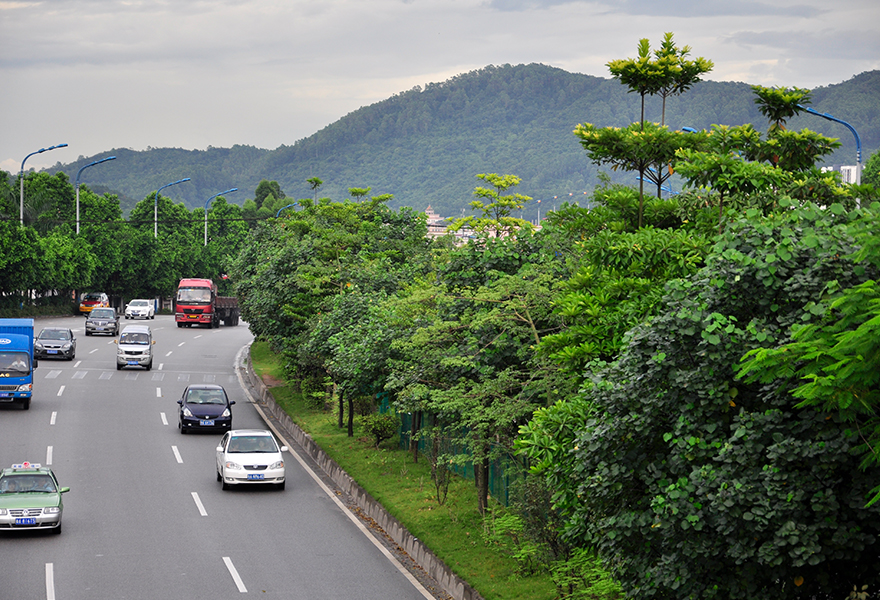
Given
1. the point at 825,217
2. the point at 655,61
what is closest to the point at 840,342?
the point at 825,217

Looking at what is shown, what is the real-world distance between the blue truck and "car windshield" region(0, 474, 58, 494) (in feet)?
46.6

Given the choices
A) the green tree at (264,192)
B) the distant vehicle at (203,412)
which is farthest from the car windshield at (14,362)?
the green tree at (264,192)

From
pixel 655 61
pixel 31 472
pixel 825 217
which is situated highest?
pixel 655 61

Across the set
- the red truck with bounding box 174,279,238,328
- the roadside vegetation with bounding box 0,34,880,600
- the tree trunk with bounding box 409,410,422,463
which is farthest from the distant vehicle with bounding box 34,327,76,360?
the roadside vegetation with bounding box 0,34,880,600

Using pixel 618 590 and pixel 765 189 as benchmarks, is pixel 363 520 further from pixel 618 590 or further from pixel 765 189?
pixel 765 189

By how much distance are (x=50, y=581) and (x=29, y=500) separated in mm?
3146

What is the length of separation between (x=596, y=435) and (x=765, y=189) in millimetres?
4367

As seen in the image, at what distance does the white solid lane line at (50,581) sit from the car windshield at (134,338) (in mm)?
28114

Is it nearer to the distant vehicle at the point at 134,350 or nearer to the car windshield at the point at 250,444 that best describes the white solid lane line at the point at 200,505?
the car windshield at the point at 250,444

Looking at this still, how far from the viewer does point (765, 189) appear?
1120cm

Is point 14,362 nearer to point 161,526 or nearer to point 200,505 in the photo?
point 200,505

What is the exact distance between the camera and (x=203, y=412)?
97.3 feet

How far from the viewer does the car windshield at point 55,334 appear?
44500 millimetres

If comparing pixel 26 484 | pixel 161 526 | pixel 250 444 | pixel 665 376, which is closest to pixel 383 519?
pixel 161 526
